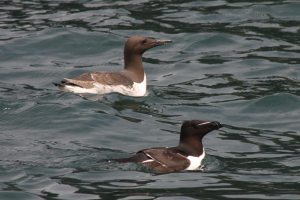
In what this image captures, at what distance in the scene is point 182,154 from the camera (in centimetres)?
1435

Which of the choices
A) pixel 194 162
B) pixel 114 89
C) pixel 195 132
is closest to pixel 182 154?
pixel 194 162

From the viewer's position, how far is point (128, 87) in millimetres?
18469

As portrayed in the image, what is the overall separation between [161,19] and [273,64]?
11.4 ft

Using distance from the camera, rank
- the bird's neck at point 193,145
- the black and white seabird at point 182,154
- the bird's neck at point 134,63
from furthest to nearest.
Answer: the bird's neck at point 134,63
the bird's neck at point 193,145
the black and white seabird at point 182,154

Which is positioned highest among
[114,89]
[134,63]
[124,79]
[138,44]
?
[138,44]

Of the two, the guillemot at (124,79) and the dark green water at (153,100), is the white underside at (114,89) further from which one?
the dark green water at (153,100)

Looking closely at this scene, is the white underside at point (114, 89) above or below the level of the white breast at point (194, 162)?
below

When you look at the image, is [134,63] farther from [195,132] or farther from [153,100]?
[195,132]

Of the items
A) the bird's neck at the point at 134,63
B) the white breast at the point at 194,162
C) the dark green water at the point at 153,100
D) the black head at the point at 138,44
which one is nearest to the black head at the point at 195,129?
the white breast at the point at 194,162

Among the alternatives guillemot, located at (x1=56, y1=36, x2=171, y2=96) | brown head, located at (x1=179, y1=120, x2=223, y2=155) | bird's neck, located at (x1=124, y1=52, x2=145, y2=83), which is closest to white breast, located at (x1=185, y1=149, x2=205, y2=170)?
brown head, located at (x1=179, y1=120, x2=223, y2=155)

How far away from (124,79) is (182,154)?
4324 mm

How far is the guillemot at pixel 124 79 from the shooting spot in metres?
18.1

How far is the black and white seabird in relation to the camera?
13.9 meters

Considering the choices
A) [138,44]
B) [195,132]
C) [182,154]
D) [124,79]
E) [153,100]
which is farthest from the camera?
[138,44]
